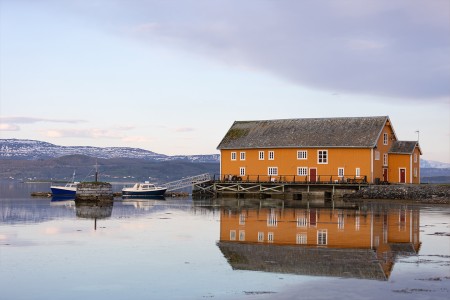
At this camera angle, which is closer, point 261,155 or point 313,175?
point 313,175

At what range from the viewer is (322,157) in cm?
6656

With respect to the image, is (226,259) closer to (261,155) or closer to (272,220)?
(272,220)

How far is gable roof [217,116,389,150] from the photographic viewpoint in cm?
6562

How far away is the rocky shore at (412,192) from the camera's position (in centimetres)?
5697

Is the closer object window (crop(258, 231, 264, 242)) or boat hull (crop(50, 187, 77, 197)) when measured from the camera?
window (crop(258, 231, 264, 242))

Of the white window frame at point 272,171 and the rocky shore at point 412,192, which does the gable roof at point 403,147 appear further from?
the white window frame at point 272,171

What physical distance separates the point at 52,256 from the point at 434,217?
25550mm

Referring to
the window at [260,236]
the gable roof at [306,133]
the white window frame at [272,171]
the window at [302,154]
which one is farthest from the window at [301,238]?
the white window frame at [272,171]

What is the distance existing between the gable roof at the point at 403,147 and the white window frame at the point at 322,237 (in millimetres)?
39302

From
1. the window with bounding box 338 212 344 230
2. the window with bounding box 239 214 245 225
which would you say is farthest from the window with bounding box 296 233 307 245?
the window with bounding box 239 214 245 225

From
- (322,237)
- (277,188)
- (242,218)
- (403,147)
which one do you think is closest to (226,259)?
(322,237)

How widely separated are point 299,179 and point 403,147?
11.3 meters

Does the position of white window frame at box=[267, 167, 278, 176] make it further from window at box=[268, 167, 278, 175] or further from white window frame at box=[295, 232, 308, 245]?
white window frame at box=[295, 232, 308, 245]

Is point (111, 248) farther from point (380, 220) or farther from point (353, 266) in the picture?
point (380, 220)
